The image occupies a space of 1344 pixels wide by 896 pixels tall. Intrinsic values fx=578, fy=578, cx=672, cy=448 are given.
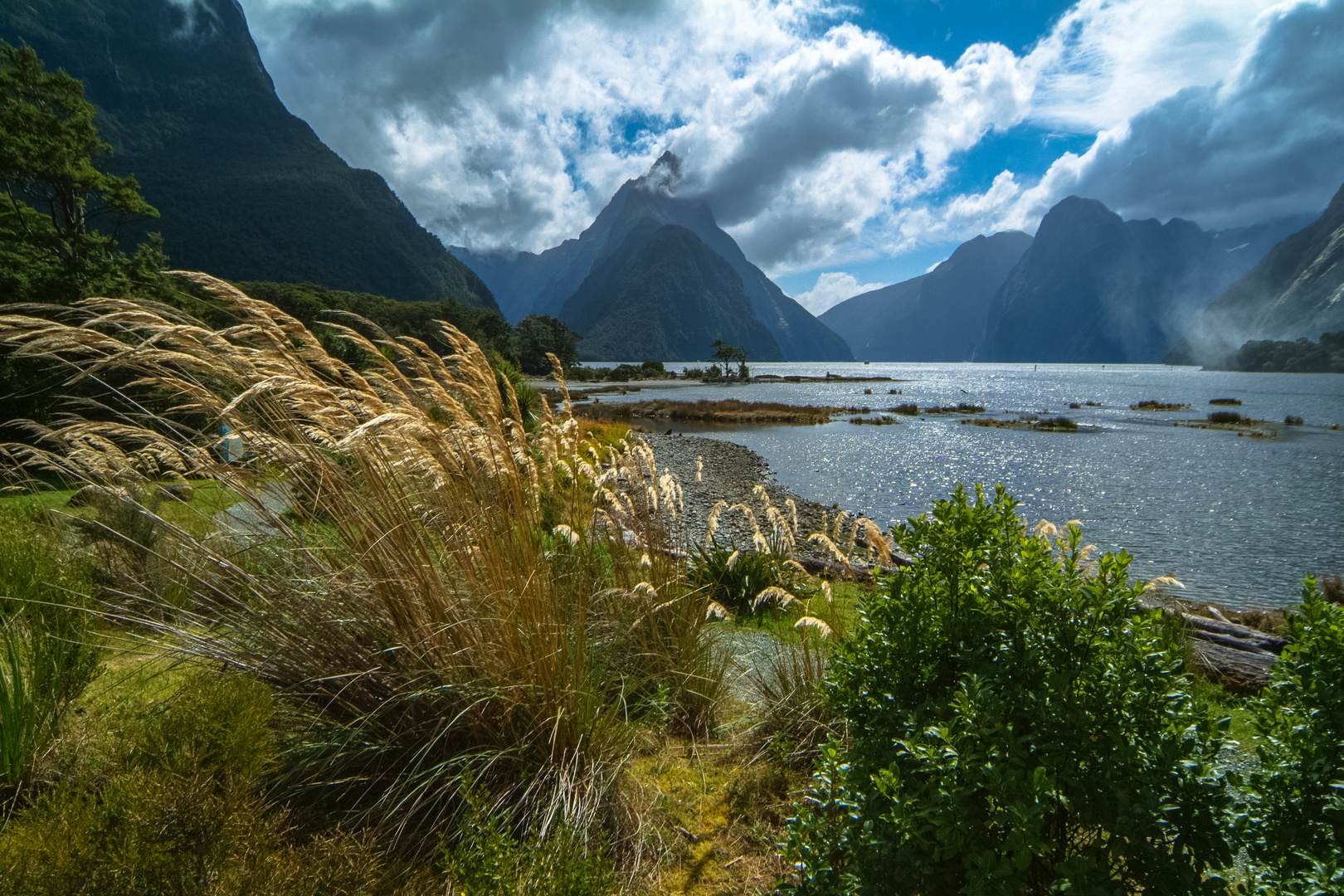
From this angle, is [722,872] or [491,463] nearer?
[722,872]

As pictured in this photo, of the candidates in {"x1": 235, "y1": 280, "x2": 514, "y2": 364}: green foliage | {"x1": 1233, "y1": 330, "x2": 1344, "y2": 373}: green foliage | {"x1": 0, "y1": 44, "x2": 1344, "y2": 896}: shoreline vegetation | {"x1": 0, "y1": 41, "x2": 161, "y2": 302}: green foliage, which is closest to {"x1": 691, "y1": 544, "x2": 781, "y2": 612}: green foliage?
{"x1": 0, "y1": 44, "x2": 1344, "y2": 896}: shoreline vegetation

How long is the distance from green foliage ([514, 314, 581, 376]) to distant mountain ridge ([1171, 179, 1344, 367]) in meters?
152

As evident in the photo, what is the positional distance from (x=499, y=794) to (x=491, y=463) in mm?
1430

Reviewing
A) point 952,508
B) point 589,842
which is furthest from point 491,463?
point 952,508

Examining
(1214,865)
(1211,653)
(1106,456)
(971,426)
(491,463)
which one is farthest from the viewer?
(971,426)

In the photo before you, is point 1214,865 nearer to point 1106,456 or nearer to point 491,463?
point 491,463

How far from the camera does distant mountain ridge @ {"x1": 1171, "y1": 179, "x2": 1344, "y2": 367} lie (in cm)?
12550

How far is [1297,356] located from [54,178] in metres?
166

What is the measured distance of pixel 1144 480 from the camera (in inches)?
820

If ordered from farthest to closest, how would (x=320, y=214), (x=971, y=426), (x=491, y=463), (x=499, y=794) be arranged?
(x=320, y=214) < (x=971, y=426) < (x=491, y=463) < (x=499, y=794)

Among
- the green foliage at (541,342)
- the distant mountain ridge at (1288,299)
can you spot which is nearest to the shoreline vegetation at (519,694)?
the green foliage at (541,342)

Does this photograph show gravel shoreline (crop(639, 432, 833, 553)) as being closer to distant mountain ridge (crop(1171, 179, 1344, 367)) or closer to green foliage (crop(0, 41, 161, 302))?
green foliage (crop(0, 41, 161, 302))

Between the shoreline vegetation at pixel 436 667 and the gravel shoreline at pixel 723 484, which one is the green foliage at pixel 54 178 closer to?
the gravel shoreline at pixel 723 484

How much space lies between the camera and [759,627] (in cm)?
585
